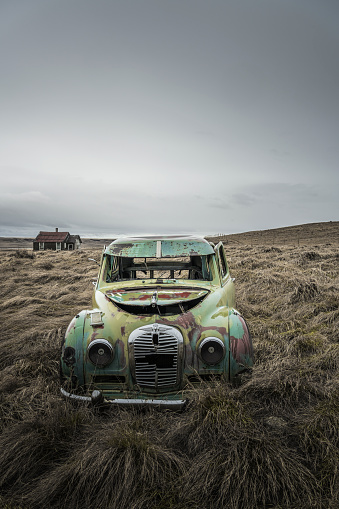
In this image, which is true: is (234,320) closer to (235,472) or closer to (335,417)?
(335,417)

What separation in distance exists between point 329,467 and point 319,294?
19.2 feet

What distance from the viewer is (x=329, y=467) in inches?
83.5

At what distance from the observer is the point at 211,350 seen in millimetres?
3012

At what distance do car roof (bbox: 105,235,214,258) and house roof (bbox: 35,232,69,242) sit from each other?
4648 centimetres

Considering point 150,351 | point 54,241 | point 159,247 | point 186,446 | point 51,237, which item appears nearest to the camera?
point 186,446

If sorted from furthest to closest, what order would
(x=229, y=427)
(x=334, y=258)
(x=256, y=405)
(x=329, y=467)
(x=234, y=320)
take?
(x=334, y=258)
(x=234, y=320)
(x=256, y=405)
(x=229, y=427)
(x=329, y=467)

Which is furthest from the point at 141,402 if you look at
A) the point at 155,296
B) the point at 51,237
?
the point at 51,237

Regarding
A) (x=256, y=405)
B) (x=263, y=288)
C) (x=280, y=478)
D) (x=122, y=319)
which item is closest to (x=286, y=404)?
(x=256, y=405)

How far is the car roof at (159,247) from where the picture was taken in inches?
171

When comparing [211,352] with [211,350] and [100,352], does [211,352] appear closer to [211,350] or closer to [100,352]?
[211,350]

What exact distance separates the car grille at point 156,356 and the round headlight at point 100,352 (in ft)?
0.75

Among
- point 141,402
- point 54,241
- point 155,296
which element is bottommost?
point 141,402

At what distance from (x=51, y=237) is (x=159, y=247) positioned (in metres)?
48.1

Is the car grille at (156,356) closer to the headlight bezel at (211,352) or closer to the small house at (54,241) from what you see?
the headlight bezel at (211,352)
